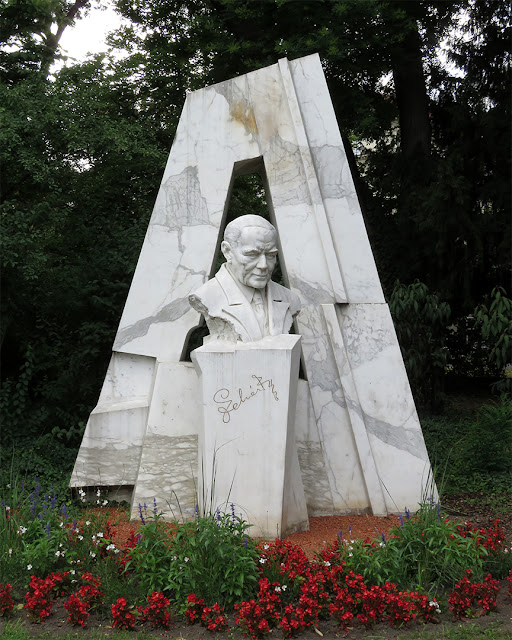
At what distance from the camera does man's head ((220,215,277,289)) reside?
15.9ft

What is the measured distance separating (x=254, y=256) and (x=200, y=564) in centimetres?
208

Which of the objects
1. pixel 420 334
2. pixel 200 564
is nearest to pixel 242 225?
pixel 200 564

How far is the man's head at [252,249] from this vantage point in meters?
4.86

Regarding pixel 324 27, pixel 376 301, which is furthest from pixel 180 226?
pixel 324 27

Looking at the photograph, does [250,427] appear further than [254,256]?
No

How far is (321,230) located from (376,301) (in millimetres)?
710

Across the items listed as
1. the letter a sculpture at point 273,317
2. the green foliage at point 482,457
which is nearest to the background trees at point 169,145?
the letter a sculpture at point 273,317

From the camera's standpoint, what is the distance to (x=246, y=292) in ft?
16.5

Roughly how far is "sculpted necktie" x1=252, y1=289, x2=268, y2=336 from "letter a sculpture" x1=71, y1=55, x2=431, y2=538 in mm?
13

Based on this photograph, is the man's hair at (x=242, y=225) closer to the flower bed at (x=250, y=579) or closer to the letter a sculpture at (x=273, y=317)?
the letter a sculpture at (x=273, y=317)

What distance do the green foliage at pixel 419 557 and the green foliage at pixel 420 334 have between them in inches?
201

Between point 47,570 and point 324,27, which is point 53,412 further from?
point 324,27
